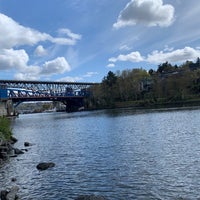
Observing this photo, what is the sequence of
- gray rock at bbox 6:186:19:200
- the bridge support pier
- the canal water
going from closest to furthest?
gray rock at bbox 6:186:19:200
the canal water
the bridge support pier

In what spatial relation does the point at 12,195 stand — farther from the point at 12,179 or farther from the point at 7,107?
the point at 7,107

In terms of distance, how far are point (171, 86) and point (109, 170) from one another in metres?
146

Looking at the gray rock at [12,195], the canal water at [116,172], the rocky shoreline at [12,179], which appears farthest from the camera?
the canal water at [116,172]

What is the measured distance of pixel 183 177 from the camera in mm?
22297

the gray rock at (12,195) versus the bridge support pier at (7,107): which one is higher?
the bridge support pier at (7,107)

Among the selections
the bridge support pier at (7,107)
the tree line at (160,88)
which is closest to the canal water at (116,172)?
the tree line at (160,88)

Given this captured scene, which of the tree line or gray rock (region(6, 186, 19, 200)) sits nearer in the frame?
gray rock (region(6, 186, 19, 200))

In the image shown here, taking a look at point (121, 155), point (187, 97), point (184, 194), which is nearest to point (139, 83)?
point (187, 97)

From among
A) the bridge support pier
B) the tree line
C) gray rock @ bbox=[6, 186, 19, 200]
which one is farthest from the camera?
the bridge support pier

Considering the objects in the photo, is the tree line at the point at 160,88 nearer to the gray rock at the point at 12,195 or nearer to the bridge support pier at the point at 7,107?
the bridge support pier at the point at 7,107

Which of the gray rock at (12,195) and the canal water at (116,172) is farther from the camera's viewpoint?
the canal water at (116,172)

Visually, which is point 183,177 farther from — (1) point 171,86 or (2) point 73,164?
(1) point 171,86

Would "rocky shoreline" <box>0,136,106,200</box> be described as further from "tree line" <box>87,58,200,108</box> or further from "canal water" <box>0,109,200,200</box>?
"tree line" <box>87,58,200,108</box>

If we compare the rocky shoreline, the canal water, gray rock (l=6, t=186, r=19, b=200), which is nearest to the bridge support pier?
the rocky shoreline
